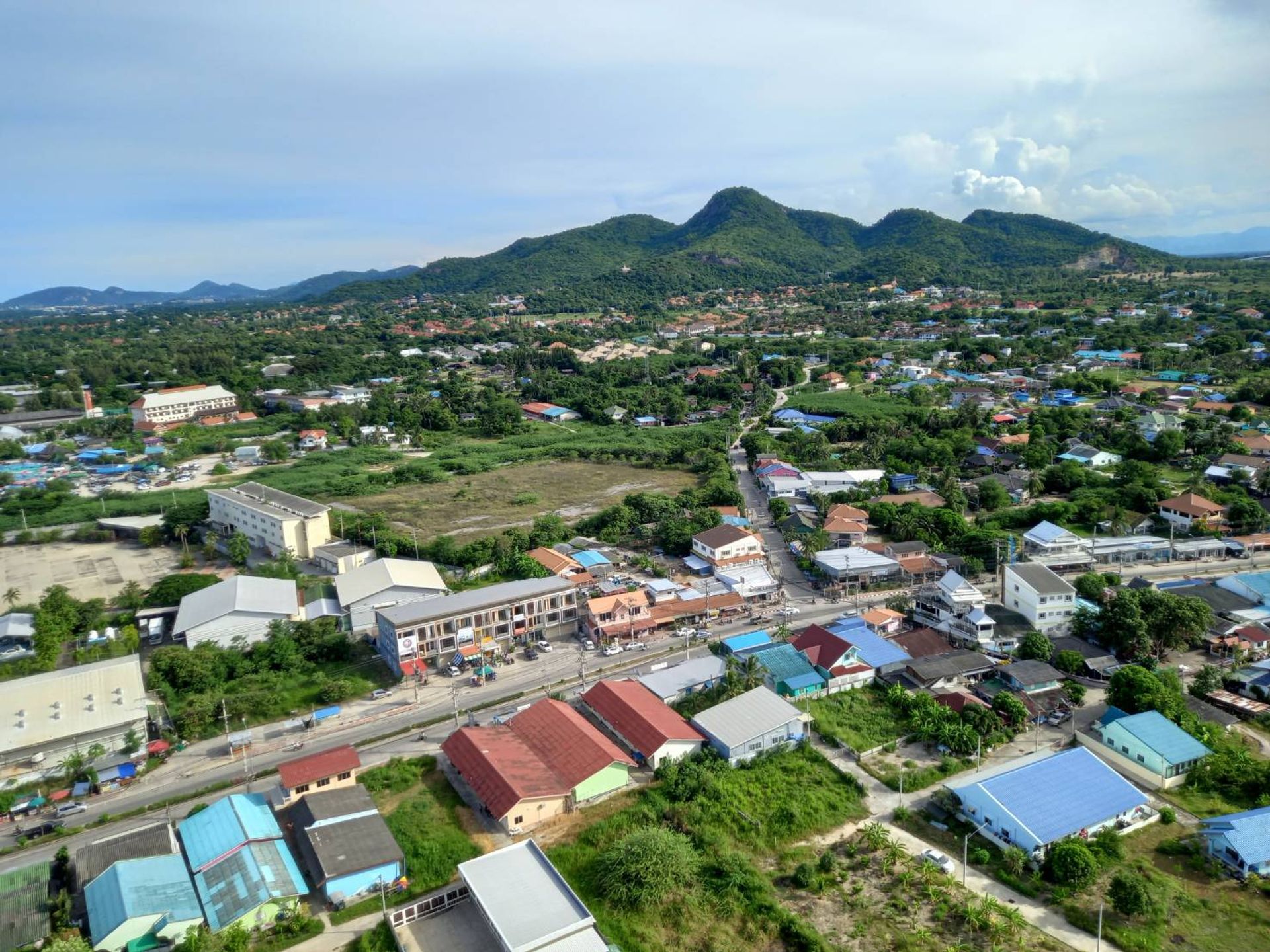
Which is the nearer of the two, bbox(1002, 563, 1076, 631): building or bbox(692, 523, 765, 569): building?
bbox(1002, 563, 1076, 631): building

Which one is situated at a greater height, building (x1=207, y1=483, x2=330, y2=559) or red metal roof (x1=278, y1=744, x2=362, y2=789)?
building (x1=207, y1=483, x2=330, y2=559)

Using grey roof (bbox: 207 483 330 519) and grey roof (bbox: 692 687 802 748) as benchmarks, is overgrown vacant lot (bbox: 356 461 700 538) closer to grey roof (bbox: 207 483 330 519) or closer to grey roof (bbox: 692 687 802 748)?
grey roof (bbox: 207 483 330 519)

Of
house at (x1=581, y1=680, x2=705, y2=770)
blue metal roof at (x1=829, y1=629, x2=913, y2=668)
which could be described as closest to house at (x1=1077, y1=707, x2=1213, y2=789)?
blue metal roof at (x1=829, y1=629, x2=913, y2=668)

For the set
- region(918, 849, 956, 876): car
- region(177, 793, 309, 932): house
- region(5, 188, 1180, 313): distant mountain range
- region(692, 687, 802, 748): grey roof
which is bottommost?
region(918, 849, 956, 876): car

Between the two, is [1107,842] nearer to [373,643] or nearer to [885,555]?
[885,555]

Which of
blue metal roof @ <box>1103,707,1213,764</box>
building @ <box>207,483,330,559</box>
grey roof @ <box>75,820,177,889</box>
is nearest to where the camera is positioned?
grey roof @ <box>75,820,177,889</box>

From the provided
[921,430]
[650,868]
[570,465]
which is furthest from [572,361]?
[650,868]
